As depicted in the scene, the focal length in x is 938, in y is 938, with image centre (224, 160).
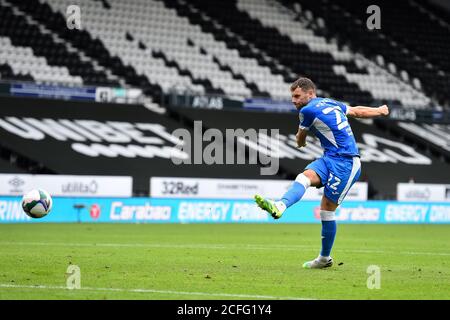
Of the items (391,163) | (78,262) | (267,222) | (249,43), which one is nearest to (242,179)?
(267,222)

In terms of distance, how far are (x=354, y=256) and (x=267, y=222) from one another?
1644cm

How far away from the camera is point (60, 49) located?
37.6m

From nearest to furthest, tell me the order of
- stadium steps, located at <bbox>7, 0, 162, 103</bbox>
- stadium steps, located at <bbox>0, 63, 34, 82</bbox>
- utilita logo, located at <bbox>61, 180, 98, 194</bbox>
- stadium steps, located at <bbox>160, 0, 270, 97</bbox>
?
utilita logo, located at <bbox>61, 180, 98, 194</bbox> → stadium steps, located at <bbox>0, 63, 34, 82</bbox> → stadium steps, located at <bbox>7, 0, 162, 103</bbox> → stadium steps, located at <bbox>160, 0, 270, 97</bbox>

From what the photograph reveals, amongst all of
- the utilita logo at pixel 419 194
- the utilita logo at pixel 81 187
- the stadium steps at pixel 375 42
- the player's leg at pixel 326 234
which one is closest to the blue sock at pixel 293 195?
the player's leg at pixel 326 234

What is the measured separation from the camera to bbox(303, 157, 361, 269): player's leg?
1235 centimetres

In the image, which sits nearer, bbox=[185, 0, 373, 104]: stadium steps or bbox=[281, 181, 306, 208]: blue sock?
bbox=[281, 181, 306, 208]: blue sock

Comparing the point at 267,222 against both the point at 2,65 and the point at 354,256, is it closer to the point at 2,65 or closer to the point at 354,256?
the point at 2,65

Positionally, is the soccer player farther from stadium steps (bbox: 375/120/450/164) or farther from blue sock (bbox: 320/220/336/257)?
stadium steps (bbox: 375/120/450/164)

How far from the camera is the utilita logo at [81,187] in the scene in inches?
1228

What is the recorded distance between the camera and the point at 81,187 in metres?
31.5

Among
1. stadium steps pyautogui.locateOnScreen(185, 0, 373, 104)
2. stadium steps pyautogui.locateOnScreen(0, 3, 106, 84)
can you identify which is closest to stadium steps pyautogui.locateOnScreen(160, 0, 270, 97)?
stadium steps pyautogui.locateOnScreen(185, 0, 373, 104)

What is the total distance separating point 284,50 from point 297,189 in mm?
33388

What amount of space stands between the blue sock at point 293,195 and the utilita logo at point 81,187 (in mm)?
20133

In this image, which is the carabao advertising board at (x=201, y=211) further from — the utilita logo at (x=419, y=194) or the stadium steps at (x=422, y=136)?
the stadium steps at (x=422, y=136)
